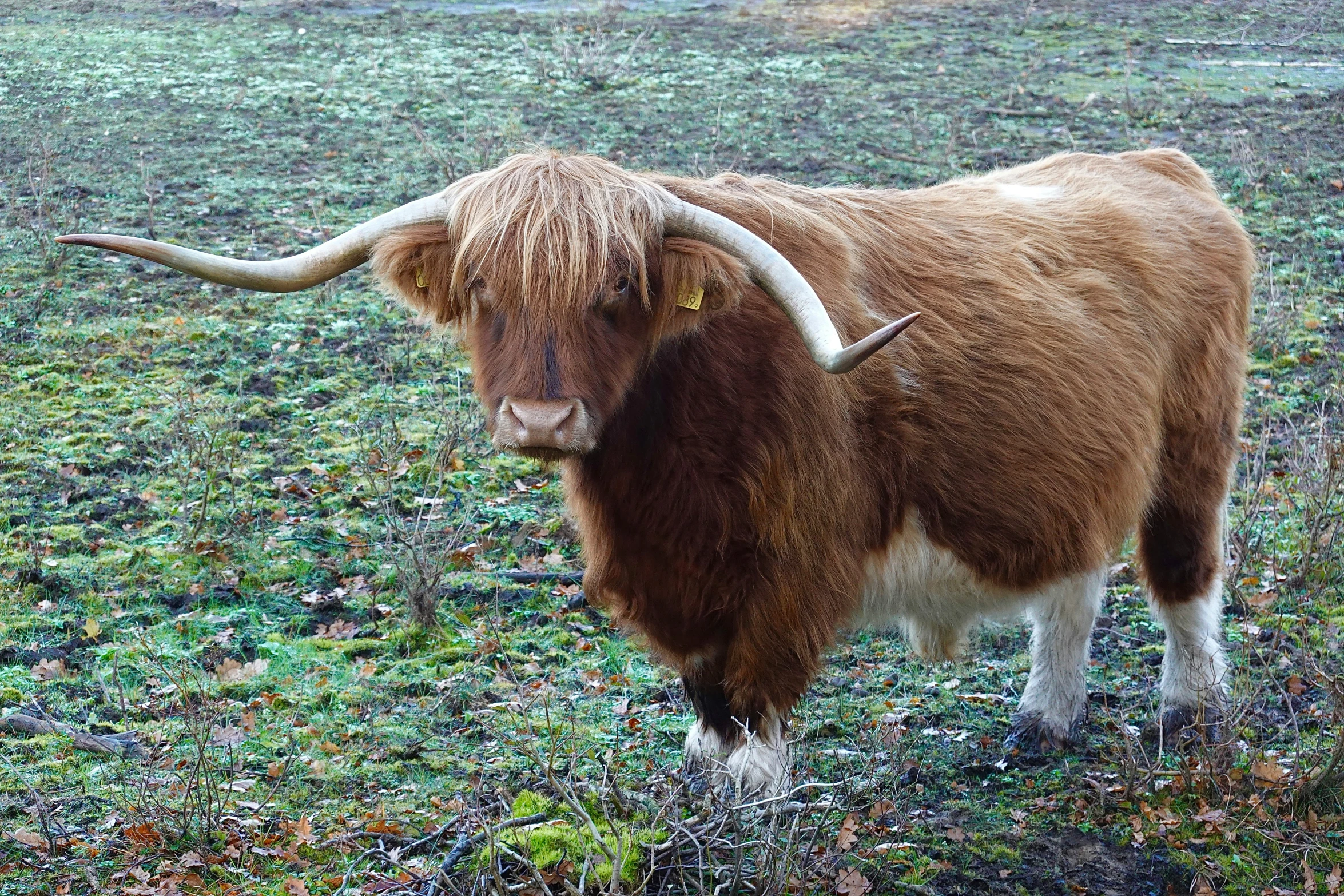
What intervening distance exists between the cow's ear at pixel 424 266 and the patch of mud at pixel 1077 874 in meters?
2.28

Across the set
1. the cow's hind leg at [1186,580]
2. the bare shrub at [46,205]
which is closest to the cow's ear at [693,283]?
the cow's hind leg at [1186,580]

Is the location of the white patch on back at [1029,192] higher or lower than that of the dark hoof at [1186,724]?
higher

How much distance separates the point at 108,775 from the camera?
3.92 m

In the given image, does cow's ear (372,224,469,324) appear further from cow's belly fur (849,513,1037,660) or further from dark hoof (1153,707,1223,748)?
dark hoof (1153,707,1223,748)

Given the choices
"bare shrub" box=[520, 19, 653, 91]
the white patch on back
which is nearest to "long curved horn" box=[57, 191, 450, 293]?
the white patch on back

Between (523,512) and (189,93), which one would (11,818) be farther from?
(189,93)

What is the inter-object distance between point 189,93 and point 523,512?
859cm

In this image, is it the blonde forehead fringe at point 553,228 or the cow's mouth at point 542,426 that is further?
the blonde forehead fringe at point 553,228

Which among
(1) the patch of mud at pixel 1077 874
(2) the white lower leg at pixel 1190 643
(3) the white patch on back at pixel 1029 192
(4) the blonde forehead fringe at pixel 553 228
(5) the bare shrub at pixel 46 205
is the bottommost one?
(1) the patch of mud at pixel 1077 874

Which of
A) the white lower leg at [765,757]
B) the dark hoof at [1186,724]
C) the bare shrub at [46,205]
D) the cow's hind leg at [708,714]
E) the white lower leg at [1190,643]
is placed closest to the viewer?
the white lower leg at [765,757]

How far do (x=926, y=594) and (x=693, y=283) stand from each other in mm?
1434

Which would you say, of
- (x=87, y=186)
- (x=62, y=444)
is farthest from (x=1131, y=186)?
(x=87, y=186)

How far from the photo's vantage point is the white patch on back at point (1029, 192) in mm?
4633

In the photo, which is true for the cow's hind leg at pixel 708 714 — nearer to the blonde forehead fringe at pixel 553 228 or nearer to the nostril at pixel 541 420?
the nostril at pixel 541 420
